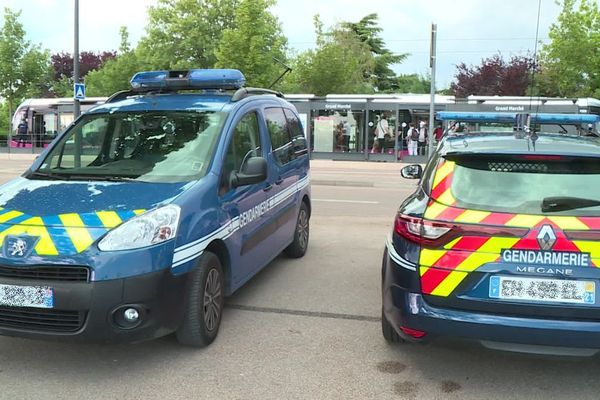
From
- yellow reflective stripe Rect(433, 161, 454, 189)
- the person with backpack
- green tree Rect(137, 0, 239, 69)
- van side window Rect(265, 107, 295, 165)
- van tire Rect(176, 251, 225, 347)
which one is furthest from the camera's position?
green tree Rect(137, 0, 239, 69)

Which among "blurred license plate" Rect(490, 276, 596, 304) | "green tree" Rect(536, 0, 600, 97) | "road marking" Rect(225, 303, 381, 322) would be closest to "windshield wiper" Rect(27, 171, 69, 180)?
"road marking" Rect(225, 303, 381, 322)

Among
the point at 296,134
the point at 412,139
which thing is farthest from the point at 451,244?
the point at 412,139

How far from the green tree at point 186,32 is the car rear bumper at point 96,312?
40.7m

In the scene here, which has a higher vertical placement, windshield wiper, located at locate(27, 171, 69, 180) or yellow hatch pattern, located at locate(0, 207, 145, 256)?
windshield wiper, located at locate(27, 171, 69, 180)

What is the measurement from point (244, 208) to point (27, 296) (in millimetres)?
1773

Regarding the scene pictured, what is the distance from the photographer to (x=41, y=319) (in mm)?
3531

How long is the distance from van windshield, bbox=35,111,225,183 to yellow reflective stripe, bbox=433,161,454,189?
1655mm

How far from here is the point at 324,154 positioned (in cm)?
2606

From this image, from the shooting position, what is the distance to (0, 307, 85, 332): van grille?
3500 millimetres

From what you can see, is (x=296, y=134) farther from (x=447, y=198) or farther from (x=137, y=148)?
(x=447, y=198)

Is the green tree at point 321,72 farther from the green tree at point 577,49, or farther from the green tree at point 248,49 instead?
the green tree at point 577,49

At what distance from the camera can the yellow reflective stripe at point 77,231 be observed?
3471 millimetres

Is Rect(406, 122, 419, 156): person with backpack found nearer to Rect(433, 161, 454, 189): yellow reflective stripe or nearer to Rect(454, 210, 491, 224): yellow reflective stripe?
Rect(433, 161, 454, 189): yellow reflective stripe

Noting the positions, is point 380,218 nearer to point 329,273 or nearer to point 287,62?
point 329,273
